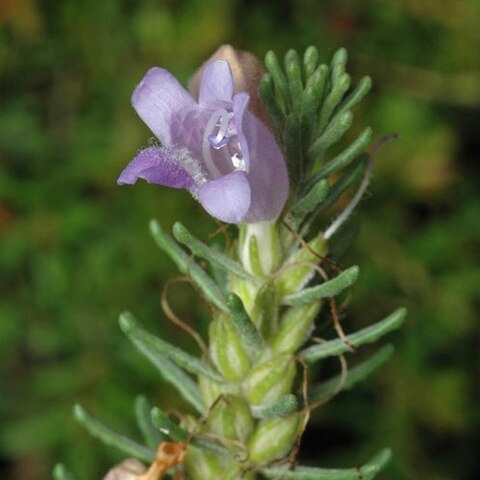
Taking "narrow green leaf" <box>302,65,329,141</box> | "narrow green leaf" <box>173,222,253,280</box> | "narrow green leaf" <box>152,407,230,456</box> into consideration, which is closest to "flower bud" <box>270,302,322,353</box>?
"narrow green leaf" <box>173,222,253,280</box>

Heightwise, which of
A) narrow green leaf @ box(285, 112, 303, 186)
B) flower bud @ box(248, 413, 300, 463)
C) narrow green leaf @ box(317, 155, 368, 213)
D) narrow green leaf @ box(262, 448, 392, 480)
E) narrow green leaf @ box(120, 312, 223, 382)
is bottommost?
narrow green leaf @ box(262, 448, 392, 480)

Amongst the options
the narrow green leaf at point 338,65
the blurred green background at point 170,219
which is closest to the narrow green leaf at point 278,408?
Answer: the narrow green leaf at point 338,65

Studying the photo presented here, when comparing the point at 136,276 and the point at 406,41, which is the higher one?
the point at 406,41

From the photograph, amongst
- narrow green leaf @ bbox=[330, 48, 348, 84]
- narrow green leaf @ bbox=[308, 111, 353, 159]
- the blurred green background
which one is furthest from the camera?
the blurred green background

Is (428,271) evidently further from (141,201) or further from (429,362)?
(141,201)

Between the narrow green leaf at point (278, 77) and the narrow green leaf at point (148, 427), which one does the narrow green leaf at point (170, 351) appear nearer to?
the narrow green leaf at point (148, 427)

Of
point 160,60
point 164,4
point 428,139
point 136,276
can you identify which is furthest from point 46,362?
point 428,139

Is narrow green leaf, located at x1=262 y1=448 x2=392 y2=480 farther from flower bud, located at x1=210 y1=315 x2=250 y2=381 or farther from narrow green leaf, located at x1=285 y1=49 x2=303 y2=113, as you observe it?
narrow green leaf, located at x1=285 y1=49 x2=303 y2=113

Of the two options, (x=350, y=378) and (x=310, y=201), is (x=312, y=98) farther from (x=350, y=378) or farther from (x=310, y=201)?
(x=350, y=378)
